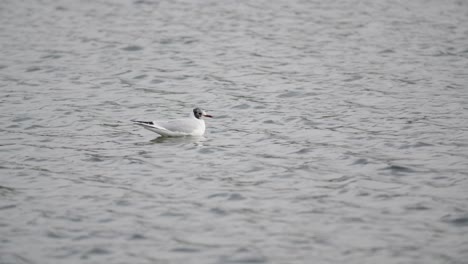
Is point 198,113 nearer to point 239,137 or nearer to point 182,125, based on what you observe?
point 182,125

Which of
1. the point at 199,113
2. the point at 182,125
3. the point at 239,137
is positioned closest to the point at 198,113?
the point at 199,113

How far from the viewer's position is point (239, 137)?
15.4 meters

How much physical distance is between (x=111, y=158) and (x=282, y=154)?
3155 millimetres

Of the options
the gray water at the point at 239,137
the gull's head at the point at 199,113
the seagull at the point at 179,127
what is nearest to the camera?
the gray water at the point at 239,137

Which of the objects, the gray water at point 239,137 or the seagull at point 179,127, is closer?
the gray water at point 239,137

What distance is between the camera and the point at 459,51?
72.0 feet

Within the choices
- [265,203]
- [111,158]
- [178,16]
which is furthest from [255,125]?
[178,16]

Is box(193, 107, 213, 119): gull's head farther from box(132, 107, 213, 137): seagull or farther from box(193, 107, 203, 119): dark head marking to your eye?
box(132, 107, 213, 137): seagull

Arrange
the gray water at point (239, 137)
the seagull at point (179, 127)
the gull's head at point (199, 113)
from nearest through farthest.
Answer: the gray water at point (239, 137), the seagull at point (179, 127), the gull's head at point (199, 113)

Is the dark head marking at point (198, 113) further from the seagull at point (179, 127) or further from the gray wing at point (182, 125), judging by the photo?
the gray wing at point (182, 125)

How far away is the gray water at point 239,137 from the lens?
34.4ft

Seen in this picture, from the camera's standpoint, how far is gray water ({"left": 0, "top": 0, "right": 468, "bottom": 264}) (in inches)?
413

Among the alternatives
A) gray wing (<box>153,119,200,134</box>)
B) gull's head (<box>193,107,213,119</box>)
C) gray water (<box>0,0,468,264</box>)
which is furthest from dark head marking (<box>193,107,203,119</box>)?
gray water (<box>0,0,468,264</box>)

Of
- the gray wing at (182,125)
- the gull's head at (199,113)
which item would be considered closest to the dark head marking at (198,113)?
the gull's head at (199,113)
